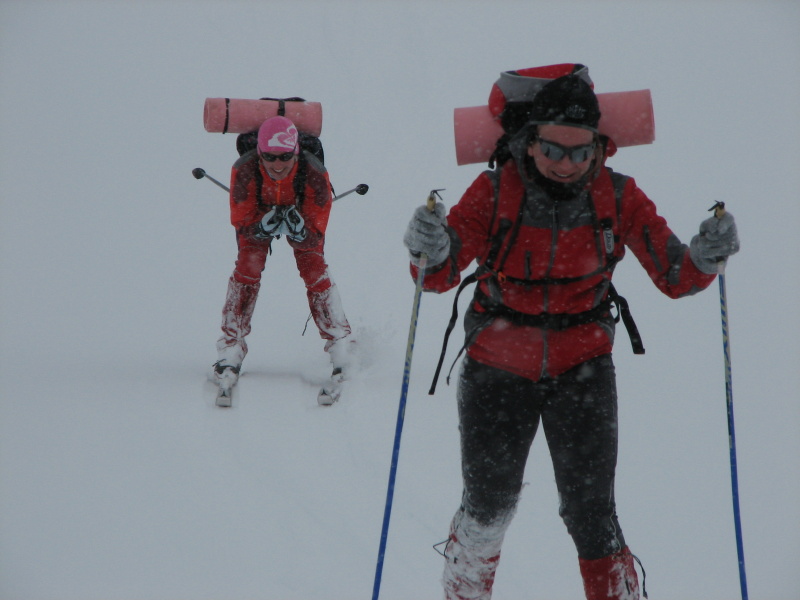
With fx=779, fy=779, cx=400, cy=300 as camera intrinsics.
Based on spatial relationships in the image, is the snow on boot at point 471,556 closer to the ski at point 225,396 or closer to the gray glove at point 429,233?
the gray glove at point 429,233

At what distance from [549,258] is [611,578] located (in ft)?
4.22

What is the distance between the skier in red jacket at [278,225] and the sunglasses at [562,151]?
3010 mm

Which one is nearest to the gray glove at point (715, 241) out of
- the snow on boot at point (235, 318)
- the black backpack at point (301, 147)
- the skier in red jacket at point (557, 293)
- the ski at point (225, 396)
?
the skier in red jacket at point (557, 293)

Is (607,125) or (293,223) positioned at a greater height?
(607,125)

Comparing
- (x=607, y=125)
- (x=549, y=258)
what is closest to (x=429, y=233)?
(x=549, y=258)

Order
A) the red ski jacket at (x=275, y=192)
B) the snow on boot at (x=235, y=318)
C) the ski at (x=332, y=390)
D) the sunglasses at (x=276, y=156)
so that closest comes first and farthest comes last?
the sunglasses at (x=276, y=156) < the red ski jacket at (x=275, y=192) < the ski at (x=332, y=390) < the snow on boot at (x=235, y=318)

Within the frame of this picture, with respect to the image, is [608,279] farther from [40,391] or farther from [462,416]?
[40,391]

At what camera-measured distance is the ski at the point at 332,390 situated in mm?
6227

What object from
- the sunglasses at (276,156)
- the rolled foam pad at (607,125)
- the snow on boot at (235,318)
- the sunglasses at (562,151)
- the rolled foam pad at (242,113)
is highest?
the rolled foam pad at (242,113)

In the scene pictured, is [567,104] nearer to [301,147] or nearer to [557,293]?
[557,293]

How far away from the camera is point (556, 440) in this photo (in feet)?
10.4

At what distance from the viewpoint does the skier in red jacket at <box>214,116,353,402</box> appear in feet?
18.8

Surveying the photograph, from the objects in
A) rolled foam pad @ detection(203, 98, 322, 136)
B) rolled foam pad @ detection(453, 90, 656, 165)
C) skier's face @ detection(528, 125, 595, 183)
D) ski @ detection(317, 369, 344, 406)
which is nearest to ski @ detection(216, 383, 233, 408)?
ski @ detection(317, 369, 344, 406)

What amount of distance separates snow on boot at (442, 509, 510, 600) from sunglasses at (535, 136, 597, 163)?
1517 mm
